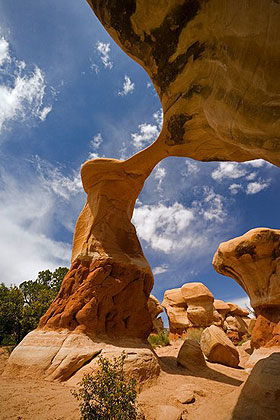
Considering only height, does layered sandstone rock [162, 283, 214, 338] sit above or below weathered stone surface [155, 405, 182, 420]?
above

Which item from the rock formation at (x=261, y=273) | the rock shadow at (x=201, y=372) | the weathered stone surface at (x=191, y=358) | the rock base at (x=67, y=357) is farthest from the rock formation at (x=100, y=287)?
the rock formation at (x=261, y=273)

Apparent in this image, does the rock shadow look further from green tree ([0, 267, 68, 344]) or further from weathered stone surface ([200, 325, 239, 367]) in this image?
green tree ([0, 267, 68, 344])

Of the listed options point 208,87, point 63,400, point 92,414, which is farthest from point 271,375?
point 208,87

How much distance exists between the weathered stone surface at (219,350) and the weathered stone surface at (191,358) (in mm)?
1283

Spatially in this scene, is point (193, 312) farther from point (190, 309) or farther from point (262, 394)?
point (262, 394)

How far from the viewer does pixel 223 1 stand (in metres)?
2.46

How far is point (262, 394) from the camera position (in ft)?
12.4

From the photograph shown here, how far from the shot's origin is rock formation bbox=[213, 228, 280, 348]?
1156cm

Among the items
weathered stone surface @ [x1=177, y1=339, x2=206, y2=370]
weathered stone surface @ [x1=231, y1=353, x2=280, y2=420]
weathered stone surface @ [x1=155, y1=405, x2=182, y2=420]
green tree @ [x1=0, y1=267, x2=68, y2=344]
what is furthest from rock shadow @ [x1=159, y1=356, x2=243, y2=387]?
green tree @ [x1=0, y1=267, x2=68, y2=344]

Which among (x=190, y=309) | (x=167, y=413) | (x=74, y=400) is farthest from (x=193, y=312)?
(x=74, y=400)

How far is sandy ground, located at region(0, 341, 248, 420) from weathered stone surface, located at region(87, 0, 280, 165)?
4.58 m

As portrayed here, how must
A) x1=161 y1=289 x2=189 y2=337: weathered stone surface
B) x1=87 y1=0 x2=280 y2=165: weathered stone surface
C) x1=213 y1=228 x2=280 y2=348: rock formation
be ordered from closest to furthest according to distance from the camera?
1. x1=87 y1=0 x2=280 y2=165: weathered stone surface
2. x1=213 y1=228 x2=280 y2=348: rock formation
3. x1=161 y1=289 x2=189 y2=337: weathered stone surface

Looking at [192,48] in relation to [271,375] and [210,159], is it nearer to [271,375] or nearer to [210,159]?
[210,159]

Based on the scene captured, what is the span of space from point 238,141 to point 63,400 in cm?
563
